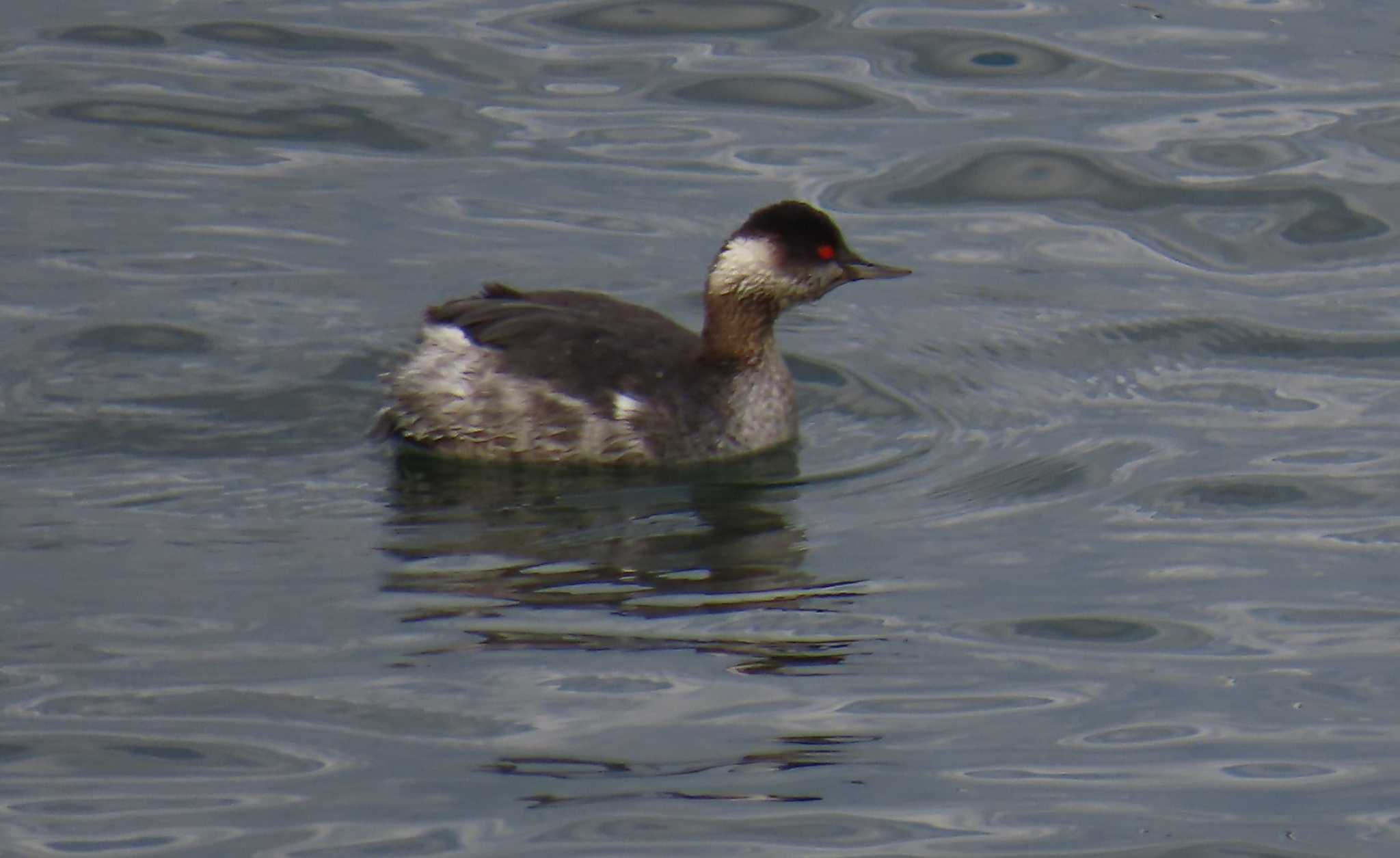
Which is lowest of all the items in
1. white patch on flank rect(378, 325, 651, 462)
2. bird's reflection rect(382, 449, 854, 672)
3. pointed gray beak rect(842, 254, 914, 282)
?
bird's reflection rect(382, 449, 854, 672)

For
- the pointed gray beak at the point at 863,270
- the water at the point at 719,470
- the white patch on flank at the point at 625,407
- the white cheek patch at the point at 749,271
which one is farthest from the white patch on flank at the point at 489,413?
the pointed gray beak at the point at 863,270

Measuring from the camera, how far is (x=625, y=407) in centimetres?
960

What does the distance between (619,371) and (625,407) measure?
152 millimetres

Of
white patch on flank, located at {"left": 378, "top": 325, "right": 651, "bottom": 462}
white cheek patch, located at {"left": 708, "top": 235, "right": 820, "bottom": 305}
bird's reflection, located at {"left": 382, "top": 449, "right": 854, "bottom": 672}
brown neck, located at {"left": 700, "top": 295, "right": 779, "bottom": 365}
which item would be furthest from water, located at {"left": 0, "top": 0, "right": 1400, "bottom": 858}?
white cheek patch, located at {"left": 708, "top": 235, "right": 820, "bottom": 305}

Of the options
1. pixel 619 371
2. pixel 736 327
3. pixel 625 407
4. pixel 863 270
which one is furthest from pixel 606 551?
pixel 863 270

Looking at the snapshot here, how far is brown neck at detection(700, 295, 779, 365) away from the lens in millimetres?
9969

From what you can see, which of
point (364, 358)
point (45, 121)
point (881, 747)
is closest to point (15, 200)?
point (45, 121)

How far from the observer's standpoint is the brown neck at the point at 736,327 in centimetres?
997

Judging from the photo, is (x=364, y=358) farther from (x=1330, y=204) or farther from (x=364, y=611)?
(x=1330, y=204)

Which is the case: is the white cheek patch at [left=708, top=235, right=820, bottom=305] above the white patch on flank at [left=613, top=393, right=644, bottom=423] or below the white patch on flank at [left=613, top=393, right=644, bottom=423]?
above

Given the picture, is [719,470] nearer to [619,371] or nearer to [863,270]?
[619,371]

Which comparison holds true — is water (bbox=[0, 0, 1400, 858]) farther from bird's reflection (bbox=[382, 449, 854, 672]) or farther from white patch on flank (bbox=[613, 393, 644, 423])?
white patch on flank (bbox=[613, 393, 644, 423])

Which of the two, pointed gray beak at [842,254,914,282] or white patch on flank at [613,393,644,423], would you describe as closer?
white patch on flank at [613,393,644,423]

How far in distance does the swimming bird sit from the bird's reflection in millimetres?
105
